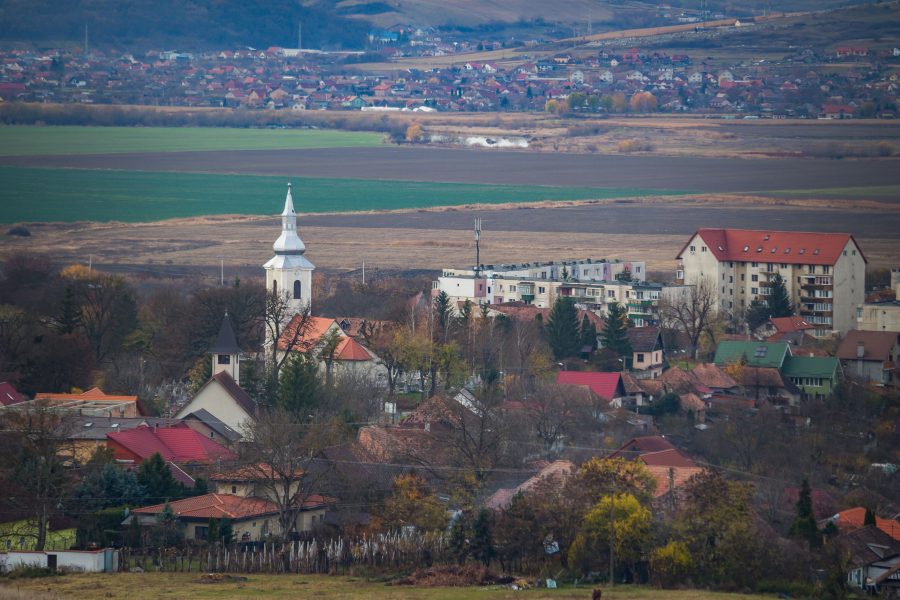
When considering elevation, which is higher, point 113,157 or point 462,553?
point 113,157

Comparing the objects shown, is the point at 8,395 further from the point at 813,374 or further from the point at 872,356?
the point at 872,356

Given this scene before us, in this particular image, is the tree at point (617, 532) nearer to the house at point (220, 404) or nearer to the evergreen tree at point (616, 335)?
the house at point (220, 404)

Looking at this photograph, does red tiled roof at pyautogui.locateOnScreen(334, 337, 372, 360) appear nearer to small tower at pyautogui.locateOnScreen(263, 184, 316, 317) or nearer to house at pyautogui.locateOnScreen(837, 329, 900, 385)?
small tower at pyautogui.locateOnScreen(263, 184, 316, 317)

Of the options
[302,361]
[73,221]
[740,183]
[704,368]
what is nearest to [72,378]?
[302,361]

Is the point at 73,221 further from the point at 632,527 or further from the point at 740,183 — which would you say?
the point at 632,527

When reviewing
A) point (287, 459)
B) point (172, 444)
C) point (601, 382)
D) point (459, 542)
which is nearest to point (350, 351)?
point (601, 382)

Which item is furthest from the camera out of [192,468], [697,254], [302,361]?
[697,254]

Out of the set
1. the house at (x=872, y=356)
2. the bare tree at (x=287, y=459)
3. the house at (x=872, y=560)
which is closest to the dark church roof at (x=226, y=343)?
the bare tree at (x=287, y=459)

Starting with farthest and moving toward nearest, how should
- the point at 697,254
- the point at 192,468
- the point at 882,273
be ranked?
the point at 882,273, the point at 697,254, the point at 192,468
